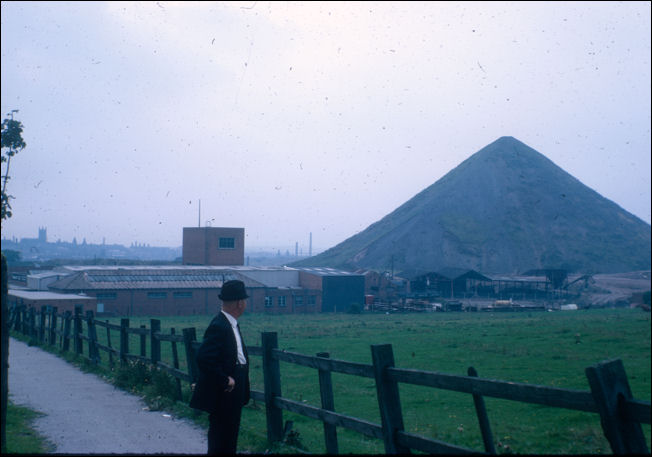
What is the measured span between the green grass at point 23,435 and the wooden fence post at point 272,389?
101 inches

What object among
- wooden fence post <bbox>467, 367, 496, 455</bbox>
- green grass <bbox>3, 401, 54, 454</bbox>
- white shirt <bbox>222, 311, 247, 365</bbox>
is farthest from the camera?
green grass <bbox>3, 401, 54, 454</bbox>

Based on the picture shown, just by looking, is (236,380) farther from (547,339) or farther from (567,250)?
(567,250)

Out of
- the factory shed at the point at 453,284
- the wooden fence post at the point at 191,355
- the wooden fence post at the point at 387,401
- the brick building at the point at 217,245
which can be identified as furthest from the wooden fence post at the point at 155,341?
the factory shed at the point at 453,284

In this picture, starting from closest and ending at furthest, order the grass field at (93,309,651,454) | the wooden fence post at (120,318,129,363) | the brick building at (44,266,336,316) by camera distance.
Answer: the grass field at (93,309,651,454)
the wooden fence post at (120,318,129,363)
the brick building at (44,266,336,316)

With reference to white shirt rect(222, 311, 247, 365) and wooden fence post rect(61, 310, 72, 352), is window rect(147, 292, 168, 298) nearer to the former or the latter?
wooden fence post rect(61, 310, 72, 352)

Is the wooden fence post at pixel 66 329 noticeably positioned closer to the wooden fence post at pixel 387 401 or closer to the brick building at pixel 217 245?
the wooden fence post at pixel 387 401

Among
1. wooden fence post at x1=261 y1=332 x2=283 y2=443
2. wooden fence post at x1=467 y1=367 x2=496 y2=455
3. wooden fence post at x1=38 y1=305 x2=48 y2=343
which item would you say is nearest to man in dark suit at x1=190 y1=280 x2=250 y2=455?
wooden fence post at x1=261 y1=332 x2=283 y2=443

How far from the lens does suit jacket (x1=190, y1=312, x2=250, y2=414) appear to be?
18.8ft

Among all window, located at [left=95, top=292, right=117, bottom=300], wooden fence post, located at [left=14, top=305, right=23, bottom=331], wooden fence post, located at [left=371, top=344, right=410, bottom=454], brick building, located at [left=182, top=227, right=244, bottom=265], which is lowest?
window, located at [left=95, top=292, right=117, bottom=300]

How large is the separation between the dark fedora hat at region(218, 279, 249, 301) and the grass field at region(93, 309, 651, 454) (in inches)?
90.8

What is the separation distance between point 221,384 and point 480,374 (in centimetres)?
1471

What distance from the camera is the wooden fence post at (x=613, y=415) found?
12.4 ft

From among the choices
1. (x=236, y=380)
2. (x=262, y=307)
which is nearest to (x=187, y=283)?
(x=262, y=307)

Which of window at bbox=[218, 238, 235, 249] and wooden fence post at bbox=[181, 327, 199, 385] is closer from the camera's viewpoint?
wooden fence post at bbox=[181, 327, 199, 385]
